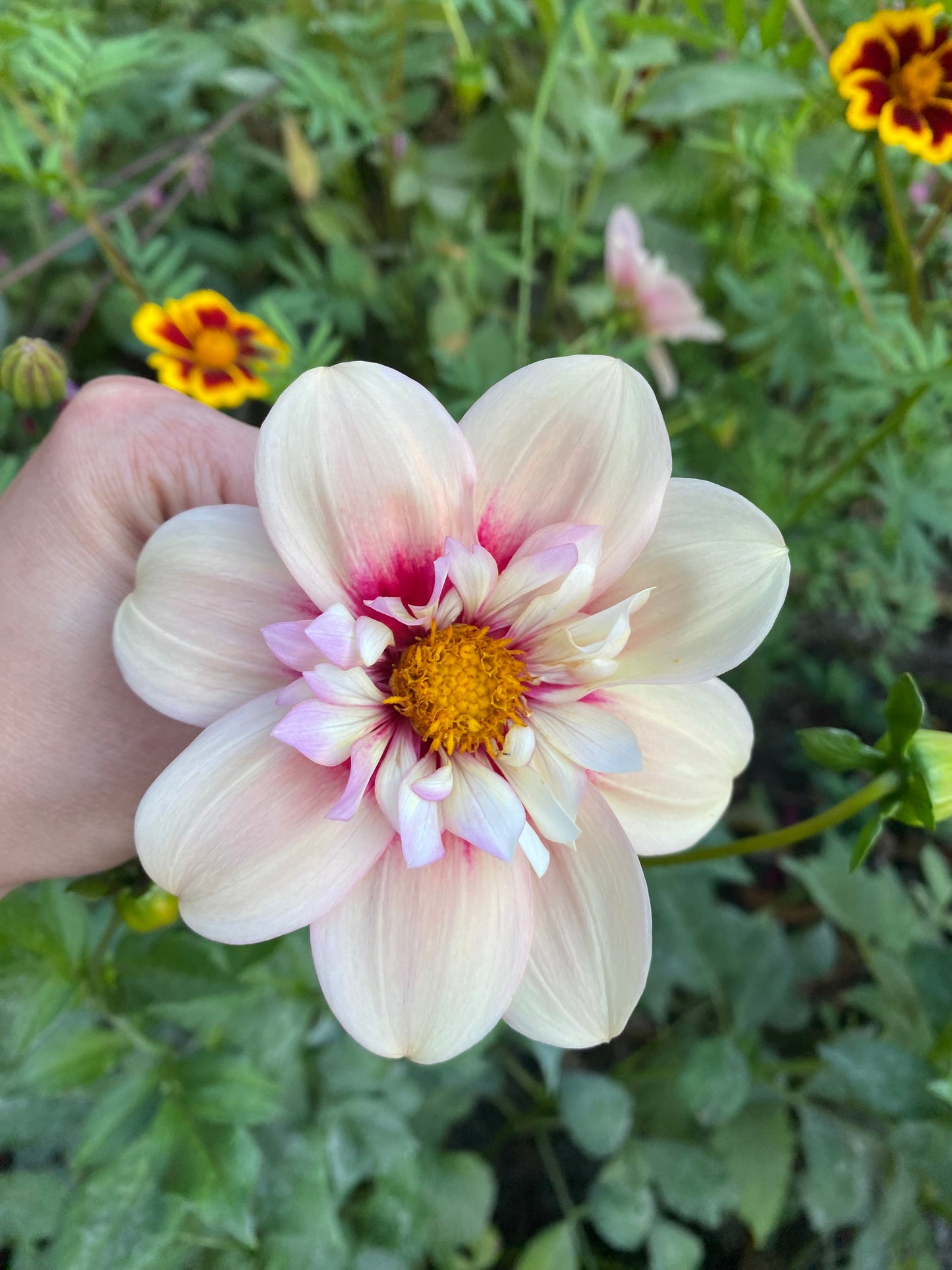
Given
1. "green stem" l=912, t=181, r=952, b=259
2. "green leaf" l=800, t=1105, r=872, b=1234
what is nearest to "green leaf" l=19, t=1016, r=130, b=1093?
"green leaf" l=800, t=1105, r=872, b=1234

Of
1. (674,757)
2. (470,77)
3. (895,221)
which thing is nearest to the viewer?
(674,757)

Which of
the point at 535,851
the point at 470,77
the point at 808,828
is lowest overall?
the point at 808,828

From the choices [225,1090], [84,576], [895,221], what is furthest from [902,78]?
[225,1090]

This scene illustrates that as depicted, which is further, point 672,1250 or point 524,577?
point 672,1250

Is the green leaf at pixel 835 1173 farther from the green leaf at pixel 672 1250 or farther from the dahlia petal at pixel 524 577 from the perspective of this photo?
the dahlia petal at pixel 524 577

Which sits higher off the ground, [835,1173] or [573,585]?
[573,585]

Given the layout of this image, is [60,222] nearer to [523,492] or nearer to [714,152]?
[714,152]

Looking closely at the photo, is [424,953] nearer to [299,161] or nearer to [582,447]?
[582,447]
